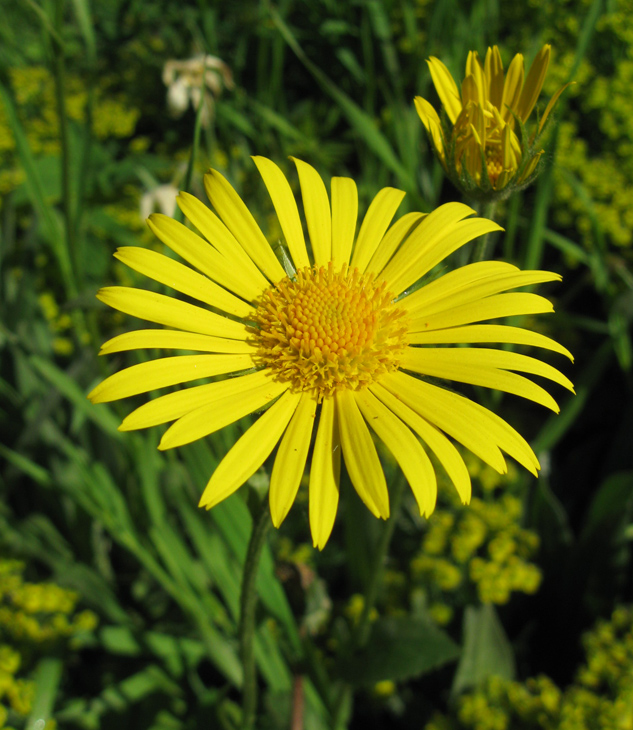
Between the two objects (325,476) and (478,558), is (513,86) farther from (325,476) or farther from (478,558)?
(478,558)

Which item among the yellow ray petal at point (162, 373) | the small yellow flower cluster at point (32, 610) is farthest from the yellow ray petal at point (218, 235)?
the small yellow flower cluster at point (32, 610)

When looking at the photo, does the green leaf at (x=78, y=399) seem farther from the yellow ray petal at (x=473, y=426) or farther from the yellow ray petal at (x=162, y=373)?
the yellow ray petal at (x=473, y=426)

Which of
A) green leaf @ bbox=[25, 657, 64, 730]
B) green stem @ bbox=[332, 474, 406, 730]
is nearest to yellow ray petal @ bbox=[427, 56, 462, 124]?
green stem @ bbox=[332, 474, 406, 730]

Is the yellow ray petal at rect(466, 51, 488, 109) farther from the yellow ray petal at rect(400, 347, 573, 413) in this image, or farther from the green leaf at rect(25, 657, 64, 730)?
the green leaf at rect(25, 657, 64, 730)

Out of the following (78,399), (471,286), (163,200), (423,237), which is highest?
(163,200)

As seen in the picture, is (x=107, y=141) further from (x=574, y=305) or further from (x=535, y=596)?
(x=535, y=596)

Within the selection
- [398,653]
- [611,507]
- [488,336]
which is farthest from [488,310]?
[611,507]

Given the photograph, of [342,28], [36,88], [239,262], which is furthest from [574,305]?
[36,88]
